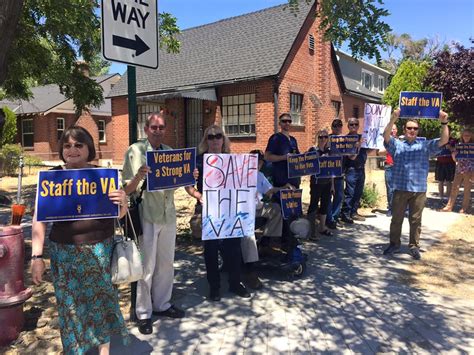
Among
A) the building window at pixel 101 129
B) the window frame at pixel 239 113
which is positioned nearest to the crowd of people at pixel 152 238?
the window frame at pixel 239 113

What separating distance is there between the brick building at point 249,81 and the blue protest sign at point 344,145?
25.8ft

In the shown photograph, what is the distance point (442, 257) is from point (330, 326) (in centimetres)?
312

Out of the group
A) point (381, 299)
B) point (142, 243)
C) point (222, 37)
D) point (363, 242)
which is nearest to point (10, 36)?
point (142, 243)

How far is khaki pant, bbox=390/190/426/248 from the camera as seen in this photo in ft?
19.9

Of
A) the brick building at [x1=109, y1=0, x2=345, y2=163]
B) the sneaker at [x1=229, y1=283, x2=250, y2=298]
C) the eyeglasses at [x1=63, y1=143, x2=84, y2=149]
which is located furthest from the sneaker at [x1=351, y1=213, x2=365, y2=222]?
the brick building at [x1=109, y1=0, x2=345, y2=163]

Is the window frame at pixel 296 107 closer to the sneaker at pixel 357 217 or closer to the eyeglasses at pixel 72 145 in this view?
the sneaker at pixel 357 217

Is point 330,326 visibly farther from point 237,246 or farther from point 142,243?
point 142,243

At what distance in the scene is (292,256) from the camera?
508 cm

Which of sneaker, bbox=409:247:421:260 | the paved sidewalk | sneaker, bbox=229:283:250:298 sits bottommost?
the paved sidewalk

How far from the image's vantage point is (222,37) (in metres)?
19.7

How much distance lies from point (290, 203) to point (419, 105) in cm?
275

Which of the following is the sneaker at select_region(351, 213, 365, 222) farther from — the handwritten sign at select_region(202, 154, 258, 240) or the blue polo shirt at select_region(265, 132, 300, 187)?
the handwritten sign at select_region(202, 154, 258, 240)

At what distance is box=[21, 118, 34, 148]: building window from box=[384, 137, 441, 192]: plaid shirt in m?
27.0

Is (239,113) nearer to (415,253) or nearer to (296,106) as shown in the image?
(296,106)
